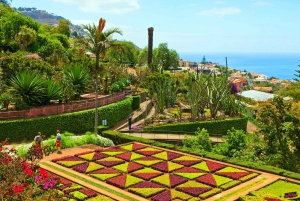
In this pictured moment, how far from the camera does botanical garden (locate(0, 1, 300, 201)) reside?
1390 centimetres

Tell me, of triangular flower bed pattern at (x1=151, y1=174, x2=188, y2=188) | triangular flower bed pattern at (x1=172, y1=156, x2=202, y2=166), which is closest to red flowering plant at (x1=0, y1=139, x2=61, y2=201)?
triangular flower bed pattern at (x1=151, y1=174, x2=188, y2=188)

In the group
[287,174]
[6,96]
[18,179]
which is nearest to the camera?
[18,179]

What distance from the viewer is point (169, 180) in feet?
51.2

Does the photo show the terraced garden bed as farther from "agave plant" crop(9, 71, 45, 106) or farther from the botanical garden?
"agave plant" crop(9, 71, 45, 106)

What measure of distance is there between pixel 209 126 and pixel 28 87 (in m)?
15.2

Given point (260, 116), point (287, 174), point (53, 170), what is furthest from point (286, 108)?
point (53, 170)

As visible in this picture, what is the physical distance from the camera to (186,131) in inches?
1190

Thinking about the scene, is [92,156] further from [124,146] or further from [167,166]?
[167,166]

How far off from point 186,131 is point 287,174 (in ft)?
45.9

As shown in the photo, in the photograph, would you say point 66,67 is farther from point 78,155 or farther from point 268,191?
point 268,191

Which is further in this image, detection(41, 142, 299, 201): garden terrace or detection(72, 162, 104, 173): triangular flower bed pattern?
detection(72, 162, 104, 173): triangular flower bed pattern

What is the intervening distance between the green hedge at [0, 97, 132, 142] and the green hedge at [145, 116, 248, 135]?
3.69m


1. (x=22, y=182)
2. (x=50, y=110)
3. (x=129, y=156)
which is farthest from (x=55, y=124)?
(x=22, y=182)

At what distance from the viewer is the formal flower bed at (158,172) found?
1451 centimetres
